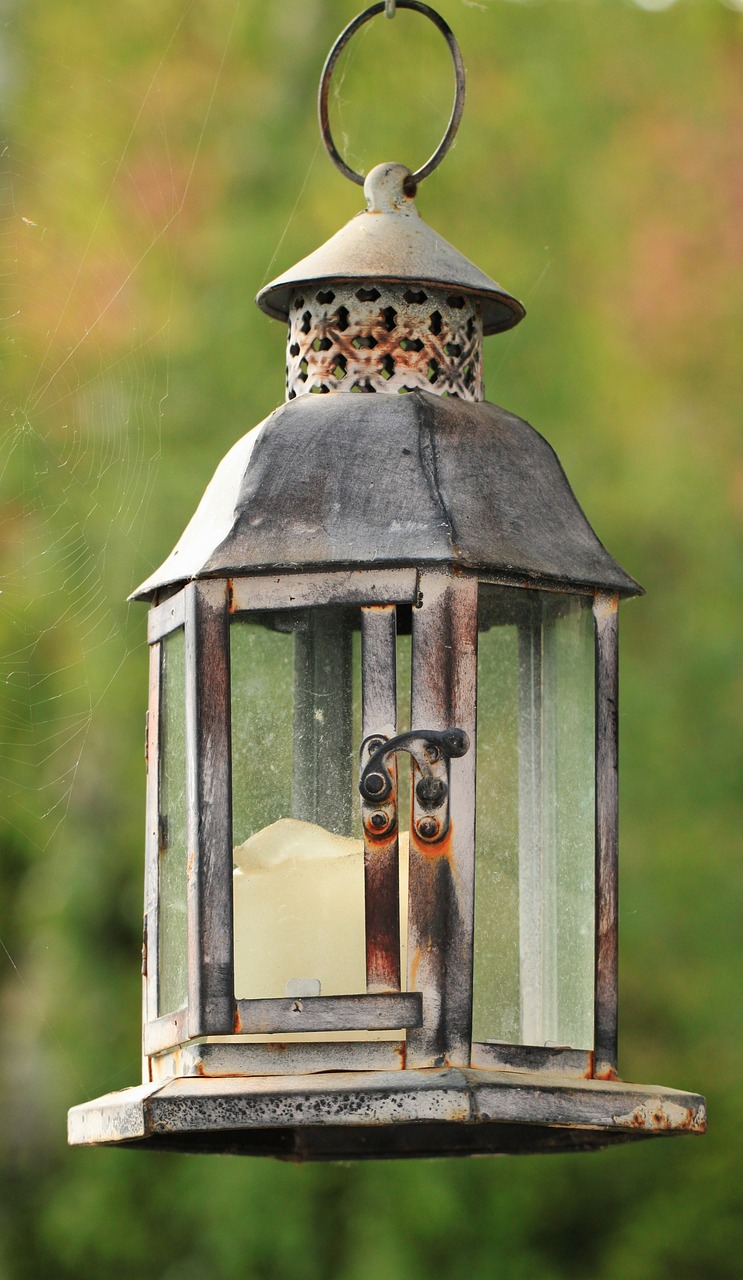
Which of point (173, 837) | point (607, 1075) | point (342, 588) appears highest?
point (342, 588)

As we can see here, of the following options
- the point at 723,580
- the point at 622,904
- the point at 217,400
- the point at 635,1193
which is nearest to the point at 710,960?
the point at 622,904

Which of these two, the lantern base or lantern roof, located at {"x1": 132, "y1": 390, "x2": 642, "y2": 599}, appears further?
lantern roof, located at {"x1": 132, "y1": 390, "x2": 642, "y2": 599}

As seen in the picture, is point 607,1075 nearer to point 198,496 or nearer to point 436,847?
point 436,847

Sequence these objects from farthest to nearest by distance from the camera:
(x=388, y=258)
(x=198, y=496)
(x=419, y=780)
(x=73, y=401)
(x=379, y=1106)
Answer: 1. (x=198, y=496)
2. (x=73, y=401)
3. (x=388, y=258)
4. (x=419, y=780)
5. (x=379, y=1106)

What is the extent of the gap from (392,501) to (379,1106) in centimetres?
62

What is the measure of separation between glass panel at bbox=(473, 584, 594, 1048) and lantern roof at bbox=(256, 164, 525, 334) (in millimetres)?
376

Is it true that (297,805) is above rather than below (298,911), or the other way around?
above

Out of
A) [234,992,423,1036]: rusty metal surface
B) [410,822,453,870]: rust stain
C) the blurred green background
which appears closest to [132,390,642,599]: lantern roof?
[410,822,453,870]: rust stain

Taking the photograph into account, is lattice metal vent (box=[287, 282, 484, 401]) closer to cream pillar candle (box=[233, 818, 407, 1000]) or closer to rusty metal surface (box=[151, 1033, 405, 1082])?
cream pillar candle (box=[233, 818, 407, 1000])

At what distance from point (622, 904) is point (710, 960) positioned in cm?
36

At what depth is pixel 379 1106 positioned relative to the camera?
1.97m

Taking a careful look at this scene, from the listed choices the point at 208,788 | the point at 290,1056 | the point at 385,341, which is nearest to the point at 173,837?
the point at 208,788

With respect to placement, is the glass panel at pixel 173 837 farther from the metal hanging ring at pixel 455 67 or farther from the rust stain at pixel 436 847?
the metal hanging ring at pixel 455 67

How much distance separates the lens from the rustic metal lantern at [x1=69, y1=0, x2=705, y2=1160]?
80.7 inches
